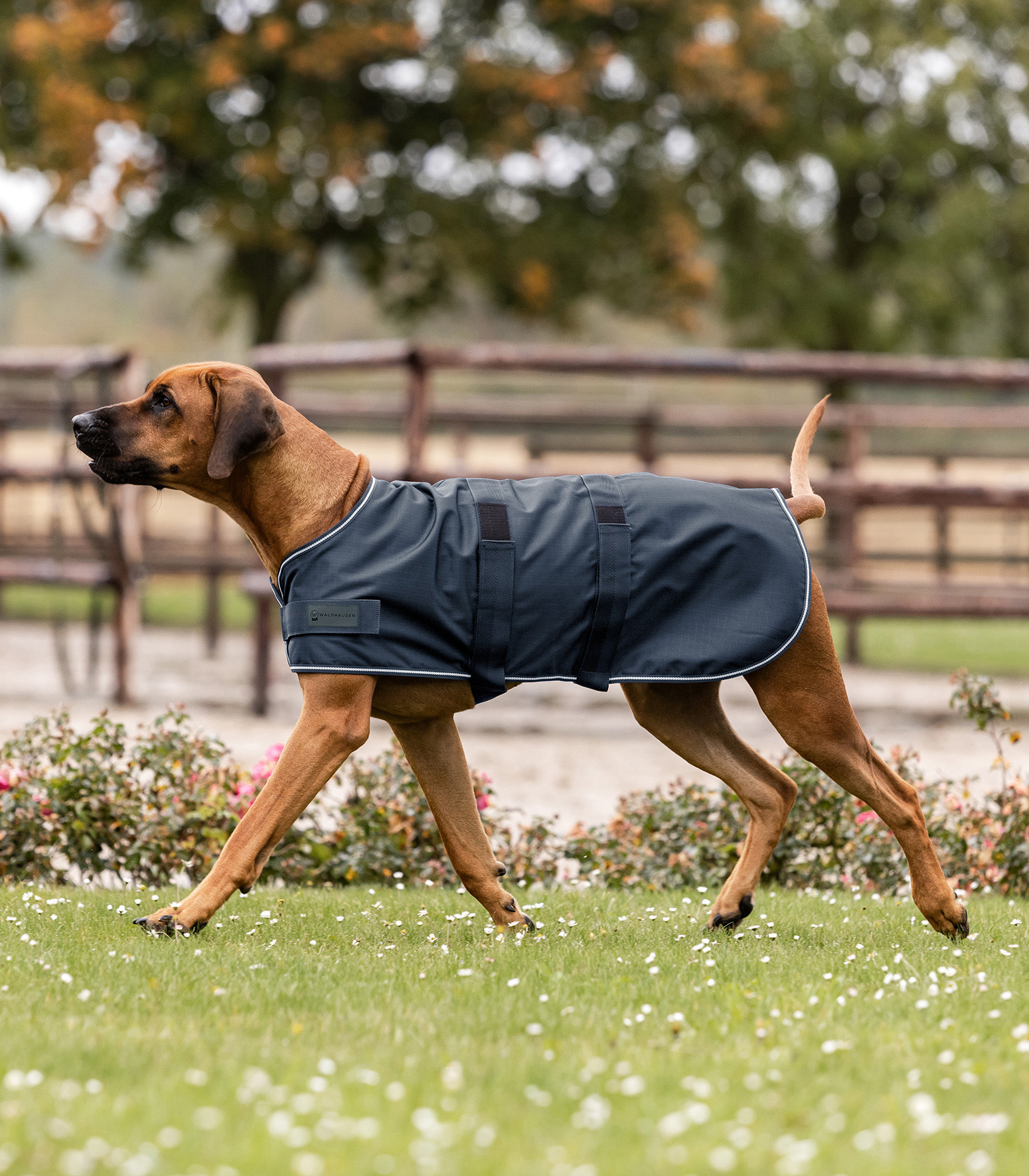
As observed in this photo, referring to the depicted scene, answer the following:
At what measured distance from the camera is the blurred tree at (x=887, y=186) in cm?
2052

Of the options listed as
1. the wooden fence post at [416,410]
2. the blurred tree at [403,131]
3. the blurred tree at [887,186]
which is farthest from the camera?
the blurred tree at [887,186]

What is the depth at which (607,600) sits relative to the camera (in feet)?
14.1

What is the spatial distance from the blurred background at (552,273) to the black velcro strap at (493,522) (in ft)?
14.2

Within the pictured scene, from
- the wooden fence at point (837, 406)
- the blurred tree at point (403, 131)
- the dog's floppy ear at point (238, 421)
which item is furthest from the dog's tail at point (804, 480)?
the blurred tree at point (403, 131)

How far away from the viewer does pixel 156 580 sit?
23859 millimetres

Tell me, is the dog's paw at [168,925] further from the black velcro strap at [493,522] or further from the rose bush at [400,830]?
the black velcro strap at [493,522]

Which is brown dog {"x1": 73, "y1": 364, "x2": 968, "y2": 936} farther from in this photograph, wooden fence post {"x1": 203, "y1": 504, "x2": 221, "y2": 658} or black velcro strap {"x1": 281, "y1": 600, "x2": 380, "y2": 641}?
wooden fence post {"x1": 203, "y1": 504, "x2": 221, "y2": 658}

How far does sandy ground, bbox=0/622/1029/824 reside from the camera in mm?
8312

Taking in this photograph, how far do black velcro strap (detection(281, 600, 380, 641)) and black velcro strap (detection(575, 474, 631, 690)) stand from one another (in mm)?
672

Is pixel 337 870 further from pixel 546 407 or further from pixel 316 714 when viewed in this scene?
pixel 546 407

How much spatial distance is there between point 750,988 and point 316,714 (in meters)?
1.47

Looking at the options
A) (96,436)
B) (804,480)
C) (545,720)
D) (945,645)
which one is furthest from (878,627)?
(96,436)

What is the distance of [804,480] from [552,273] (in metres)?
13.9

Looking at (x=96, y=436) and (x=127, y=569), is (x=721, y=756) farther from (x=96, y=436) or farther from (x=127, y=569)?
(x=127, y=569)
